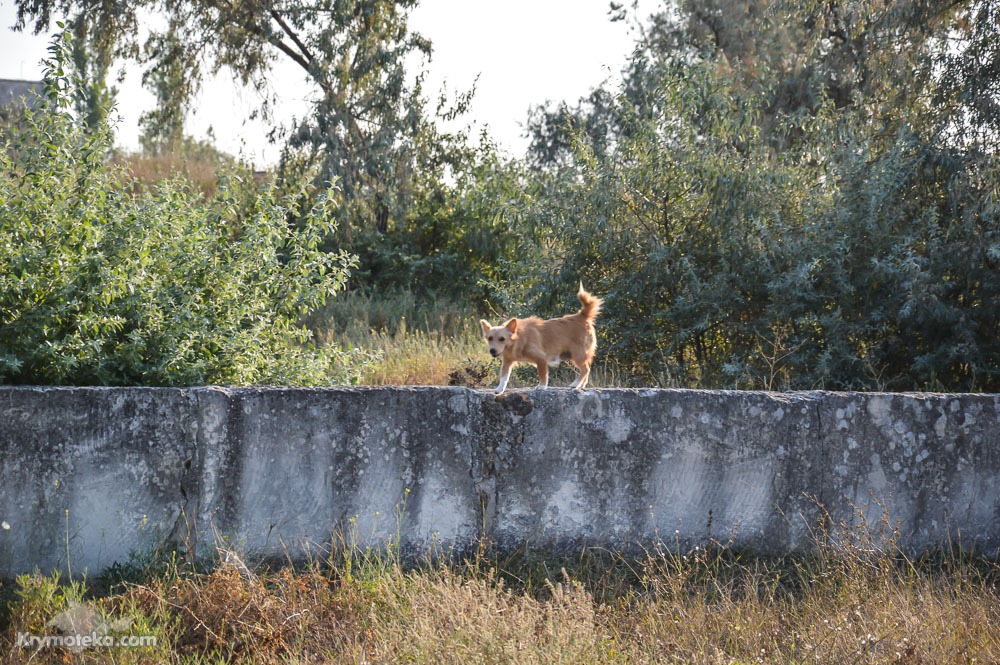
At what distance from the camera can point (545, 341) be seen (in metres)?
6.39

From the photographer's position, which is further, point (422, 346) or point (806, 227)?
point (422, 346)

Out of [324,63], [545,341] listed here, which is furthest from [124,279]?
[324,63]

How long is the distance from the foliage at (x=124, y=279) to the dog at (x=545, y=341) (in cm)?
131

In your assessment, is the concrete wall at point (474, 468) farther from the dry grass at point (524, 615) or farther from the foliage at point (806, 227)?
the foliage at point (806, 227)

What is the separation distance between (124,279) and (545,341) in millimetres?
2867

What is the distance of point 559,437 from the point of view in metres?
5.20

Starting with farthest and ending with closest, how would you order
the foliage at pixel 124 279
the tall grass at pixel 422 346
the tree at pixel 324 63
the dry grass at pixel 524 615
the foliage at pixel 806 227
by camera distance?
the tree at pixel 324 63
the tall grass at pixel 422 346
the foliage at pixel 806 227
the foliage at pixel 124 279
the dry grass at pixel 524 615

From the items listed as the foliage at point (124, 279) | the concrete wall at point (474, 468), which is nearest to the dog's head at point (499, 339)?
the concrete wall at point (474, 468)

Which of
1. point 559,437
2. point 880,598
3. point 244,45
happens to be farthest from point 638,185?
point 244,45

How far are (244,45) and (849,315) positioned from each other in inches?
599

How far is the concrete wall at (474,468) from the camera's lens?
4.68 m

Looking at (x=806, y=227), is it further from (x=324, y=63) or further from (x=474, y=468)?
(x=324, y=63)

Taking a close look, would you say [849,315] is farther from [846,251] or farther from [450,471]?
[450,471]

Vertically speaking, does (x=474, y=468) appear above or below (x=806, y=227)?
below
